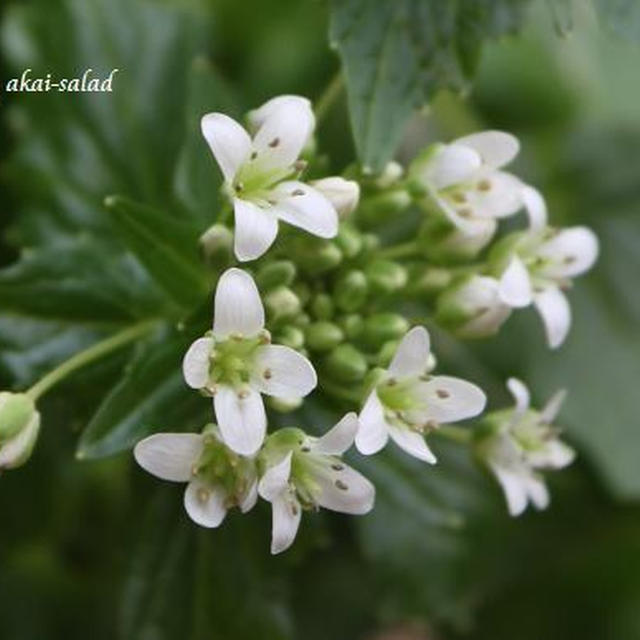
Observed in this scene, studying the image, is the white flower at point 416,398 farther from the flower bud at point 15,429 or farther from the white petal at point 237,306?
the flower bud at point 15,429

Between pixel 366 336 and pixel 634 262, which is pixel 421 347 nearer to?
pixel 366 336

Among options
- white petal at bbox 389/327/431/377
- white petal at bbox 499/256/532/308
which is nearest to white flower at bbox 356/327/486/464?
white petal at bbox 389/327/431/377

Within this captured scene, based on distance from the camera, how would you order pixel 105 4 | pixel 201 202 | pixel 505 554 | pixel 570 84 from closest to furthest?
pixel 201 202 → pixel 105 4 → pixel 505 554 → pixel 570 84

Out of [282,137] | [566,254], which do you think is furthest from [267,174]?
[566,254]

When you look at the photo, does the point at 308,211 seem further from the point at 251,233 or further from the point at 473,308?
the point at 473,308

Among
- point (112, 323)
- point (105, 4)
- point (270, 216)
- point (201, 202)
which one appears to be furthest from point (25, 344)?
point (105, 4)
